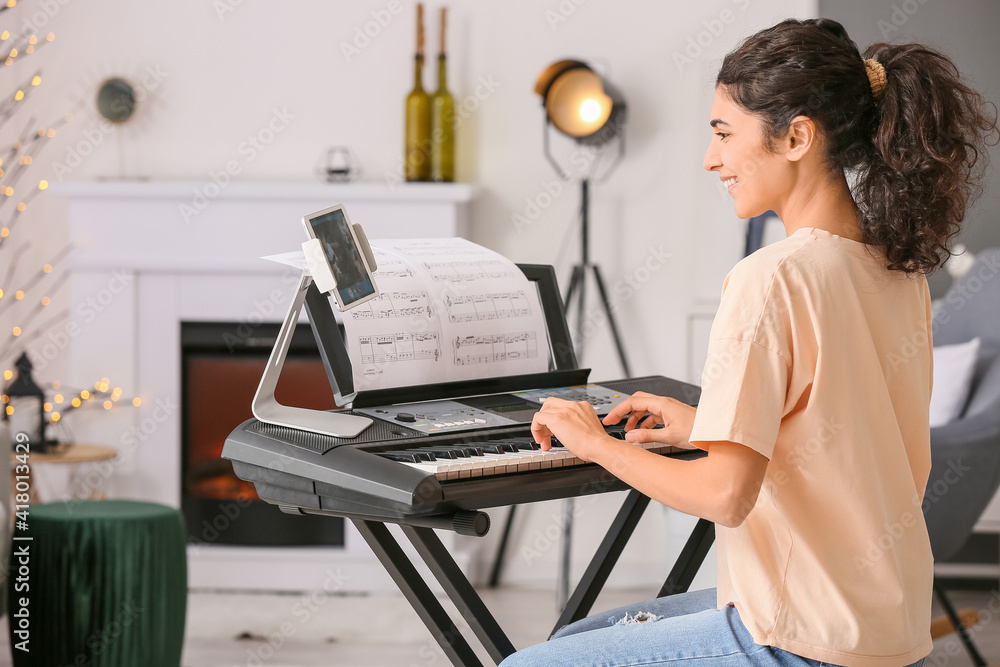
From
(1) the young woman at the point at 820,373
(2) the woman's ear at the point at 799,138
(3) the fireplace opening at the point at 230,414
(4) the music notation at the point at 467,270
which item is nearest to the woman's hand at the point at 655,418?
(1) the young woman at the point at 820,373

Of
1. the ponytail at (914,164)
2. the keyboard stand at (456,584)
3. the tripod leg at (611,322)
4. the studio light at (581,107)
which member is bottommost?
the keyboard stand at (456,584)

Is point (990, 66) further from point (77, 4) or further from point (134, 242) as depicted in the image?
point (77, 4)

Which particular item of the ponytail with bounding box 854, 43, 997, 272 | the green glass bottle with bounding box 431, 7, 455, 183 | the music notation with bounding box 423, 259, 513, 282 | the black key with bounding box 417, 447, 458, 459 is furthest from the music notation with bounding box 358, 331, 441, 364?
the green glass bottle with bounding box 431, 7, 455, 183

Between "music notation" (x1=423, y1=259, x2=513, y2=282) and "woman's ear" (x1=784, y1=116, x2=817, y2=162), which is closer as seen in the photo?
"woman's ear" (x1=784, y1=116, x2=817, y2=162)

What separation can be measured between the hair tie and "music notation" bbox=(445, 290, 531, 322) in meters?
0.72

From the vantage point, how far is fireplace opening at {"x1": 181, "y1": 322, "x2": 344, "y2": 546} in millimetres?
3400

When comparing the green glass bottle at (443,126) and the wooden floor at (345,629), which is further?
the green glass bottle at (443,126)

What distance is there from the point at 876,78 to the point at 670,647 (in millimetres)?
723

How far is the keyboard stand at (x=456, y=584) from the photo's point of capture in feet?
4.64

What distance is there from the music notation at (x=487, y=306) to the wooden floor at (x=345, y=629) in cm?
139

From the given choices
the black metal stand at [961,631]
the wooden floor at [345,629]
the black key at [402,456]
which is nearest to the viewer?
the black key at [402,456]

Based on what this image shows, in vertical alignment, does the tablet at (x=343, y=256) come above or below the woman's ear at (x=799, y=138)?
below

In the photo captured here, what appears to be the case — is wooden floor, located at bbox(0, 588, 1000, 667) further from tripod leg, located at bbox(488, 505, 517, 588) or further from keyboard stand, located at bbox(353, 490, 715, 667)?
keyboard stand, located at bbox(353, 490, 715, 667)

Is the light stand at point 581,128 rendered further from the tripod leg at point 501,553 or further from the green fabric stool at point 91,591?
the green fabric stool at point 91,591
